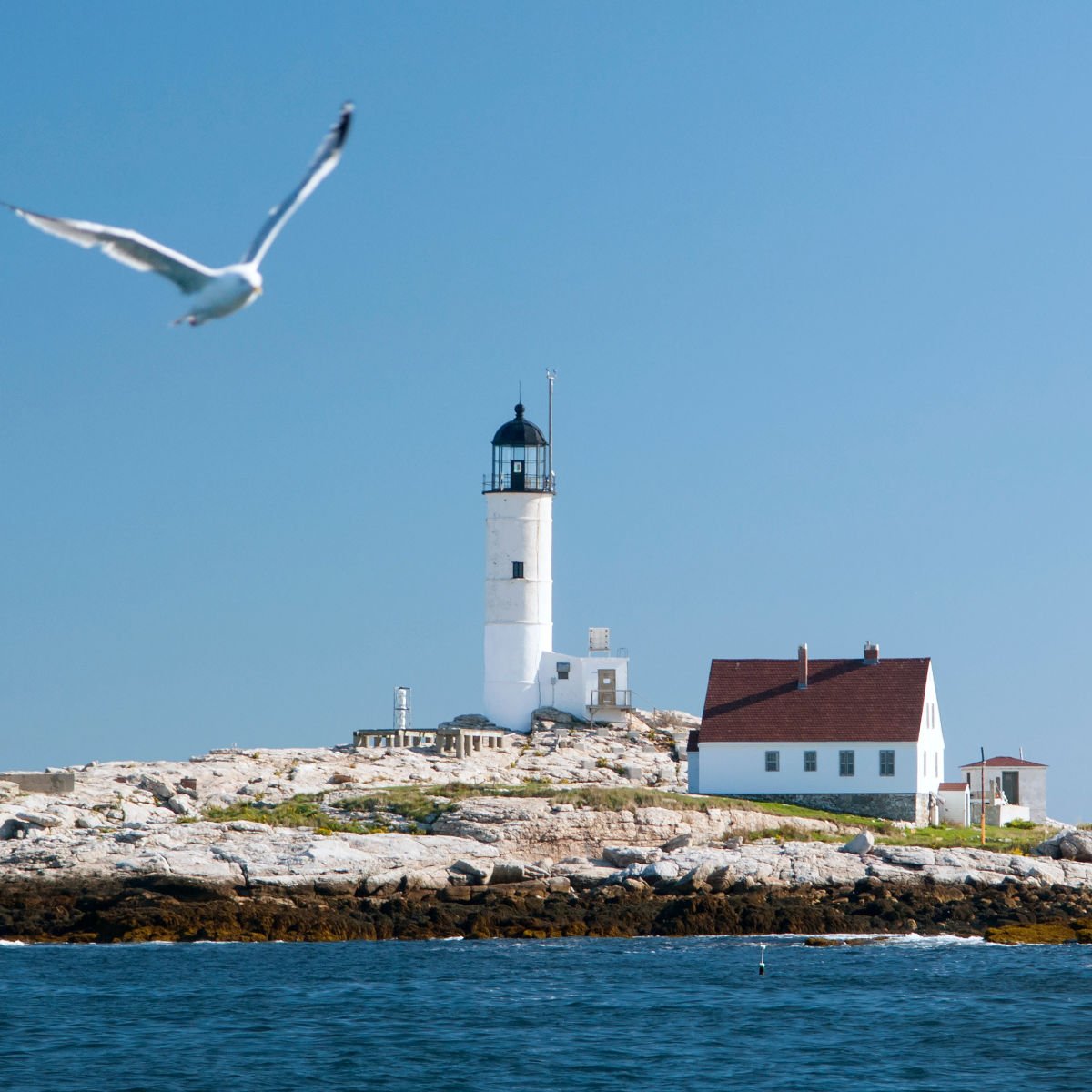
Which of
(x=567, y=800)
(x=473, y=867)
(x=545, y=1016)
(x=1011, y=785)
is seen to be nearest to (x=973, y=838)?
(x=567, y=800)

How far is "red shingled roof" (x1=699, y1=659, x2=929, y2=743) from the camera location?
48.4 metres

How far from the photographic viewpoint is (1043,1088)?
894 inches

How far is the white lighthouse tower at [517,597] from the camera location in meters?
58.8

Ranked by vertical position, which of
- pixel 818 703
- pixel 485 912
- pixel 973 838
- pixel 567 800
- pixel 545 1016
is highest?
pixel 818 703

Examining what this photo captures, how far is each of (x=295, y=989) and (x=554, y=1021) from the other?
4.71 m

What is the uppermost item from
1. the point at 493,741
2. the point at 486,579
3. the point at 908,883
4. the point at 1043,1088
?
the point at 486,579

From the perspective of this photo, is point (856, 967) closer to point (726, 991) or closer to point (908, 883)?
point (726, 991)

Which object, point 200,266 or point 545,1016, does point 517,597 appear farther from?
point 200,266

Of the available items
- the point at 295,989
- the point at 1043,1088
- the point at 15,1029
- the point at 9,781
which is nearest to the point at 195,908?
the point at 295,989

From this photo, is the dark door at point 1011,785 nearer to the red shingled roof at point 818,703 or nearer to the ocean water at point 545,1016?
the red shingled roof at point 818,703

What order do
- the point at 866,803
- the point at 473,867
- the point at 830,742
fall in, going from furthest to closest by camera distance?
the point at 830,742 → the point at 866,803 → the point at 473,867

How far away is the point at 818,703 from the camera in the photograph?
162 ft

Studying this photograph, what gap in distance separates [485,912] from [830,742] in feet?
50.1

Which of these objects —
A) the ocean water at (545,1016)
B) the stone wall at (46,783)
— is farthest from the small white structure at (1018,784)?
the stone wall at (46,783)
